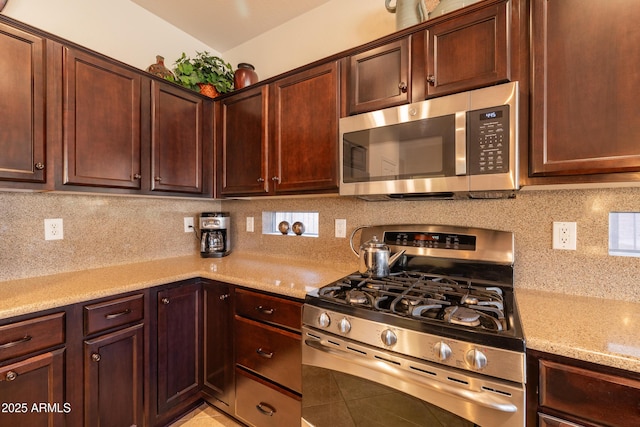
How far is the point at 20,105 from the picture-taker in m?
1.30

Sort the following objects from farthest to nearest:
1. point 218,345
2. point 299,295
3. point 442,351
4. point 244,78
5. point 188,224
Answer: point 188,224 < point 244,78 < point 218,345 < point 299,295 < point 442,351

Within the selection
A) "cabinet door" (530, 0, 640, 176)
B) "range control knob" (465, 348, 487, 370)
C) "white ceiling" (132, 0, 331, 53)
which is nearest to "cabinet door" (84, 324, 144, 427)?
"range control knob" (465, 348, 487, 370)

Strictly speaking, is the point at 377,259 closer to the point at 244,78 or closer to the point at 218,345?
the point at 218,345

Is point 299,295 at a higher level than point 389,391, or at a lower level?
higher

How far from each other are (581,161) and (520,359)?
→ 746 millimetres

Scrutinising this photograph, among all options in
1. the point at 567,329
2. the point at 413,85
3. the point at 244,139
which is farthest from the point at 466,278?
the point at 244,139

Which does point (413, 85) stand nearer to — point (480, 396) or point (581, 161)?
point (581, 161)

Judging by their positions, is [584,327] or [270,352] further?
[270,352]

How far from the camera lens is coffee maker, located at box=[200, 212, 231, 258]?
2.22 metres

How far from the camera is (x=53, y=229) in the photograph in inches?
64.7

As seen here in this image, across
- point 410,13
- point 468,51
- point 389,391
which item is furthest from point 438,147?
point 389,391

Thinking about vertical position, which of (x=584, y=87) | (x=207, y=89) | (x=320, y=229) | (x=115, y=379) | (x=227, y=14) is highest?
(x=227, y=14)

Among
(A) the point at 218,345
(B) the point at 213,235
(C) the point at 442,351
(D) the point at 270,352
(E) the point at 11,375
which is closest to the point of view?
(C) the point at 442,351

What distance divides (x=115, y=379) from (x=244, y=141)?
1.52m
